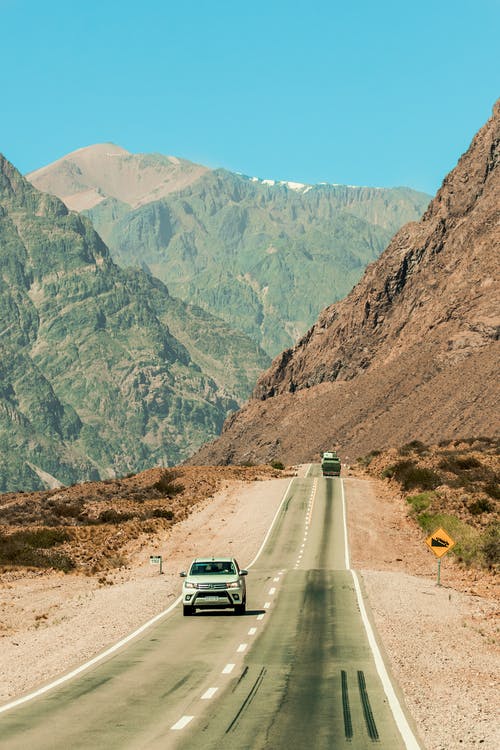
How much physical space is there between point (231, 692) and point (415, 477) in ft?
207

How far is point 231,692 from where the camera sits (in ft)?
61.0

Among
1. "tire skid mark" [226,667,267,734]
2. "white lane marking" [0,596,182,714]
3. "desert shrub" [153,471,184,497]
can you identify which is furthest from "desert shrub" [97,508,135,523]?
"tire skid mark" [226,667,267,734]

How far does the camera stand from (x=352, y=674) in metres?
20.6

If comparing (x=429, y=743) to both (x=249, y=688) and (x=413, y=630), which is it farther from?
(x=413, y=630)

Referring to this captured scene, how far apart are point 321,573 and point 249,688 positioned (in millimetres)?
24696

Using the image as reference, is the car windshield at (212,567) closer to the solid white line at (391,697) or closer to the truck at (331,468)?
the solid white line at (391,697)

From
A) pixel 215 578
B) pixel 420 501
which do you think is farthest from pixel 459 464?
pixel 215 578

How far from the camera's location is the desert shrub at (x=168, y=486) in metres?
87.1

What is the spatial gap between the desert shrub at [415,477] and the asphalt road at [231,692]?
44.9m

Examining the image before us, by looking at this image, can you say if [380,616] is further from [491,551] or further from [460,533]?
[460,533]

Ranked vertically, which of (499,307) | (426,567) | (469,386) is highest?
(499,307)

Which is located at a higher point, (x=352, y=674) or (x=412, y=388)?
(x=412, y=388)

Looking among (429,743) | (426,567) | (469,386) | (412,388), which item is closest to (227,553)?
(426,567)

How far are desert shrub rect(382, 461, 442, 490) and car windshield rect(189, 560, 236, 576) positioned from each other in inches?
1832
